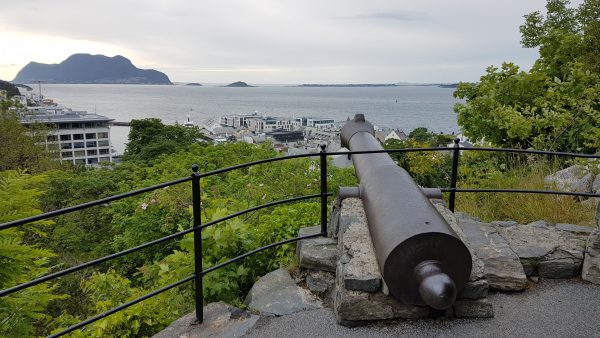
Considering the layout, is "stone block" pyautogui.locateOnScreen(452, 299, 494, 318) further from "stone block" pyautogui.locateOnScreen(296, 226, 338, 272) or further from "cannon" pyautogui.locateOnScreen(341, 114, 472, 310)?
"stone block" pyautogui.locateOnScreen(296, 226, 338, 272)

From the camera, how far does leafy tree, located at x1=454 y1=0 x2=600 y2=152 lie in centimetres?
871

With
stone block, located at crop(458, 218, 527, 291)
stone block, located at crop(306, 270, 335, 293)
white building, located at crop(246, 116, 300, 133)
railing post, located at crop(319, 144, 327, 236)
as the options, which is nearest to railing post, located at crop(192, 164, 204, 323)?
stone block, located at crop(306, 270, 335, 293)

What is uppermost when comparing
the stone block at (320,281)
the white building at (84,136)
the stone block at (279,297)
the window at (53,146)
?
the stone block at (320,281)

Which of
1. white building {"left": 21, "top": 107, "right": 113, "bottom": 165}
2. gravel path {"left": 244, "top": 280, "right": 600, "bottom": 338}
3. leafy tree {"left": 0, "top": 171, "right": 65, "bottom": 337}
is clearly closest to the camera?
gravel path {"left": 244, "top": 280, "right": 600, "bottom": 338}

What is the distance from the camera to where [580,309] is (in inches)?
139

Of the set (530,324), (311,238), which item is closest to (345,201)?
(311,238)

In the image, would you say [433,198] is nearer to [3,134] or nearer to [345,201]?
[345,201]

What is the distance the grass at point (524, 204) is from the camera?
5539 millimetres

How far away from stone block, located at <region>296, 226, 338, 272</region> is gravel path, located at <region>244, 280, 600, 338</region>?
475 mm

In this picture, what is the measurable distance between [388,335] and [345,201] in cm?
151

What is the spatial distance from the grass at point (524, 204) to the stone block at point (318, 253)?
2.81 m

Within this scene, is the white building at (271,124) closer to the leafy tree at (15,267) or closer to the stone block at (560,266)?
the leafy tree at (15,267)

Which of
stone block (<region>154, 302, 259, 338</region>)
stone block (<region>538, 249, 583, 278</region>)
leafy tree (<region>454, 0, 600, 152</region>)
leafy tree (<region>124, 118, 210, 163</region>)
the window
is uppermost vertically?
leafy tree (<region>454, 0, 600, 152</region>)

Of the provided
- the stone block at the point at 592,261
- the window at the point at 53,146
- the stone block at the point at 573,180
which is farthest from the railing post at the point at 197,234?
the window at the point at 53,146
